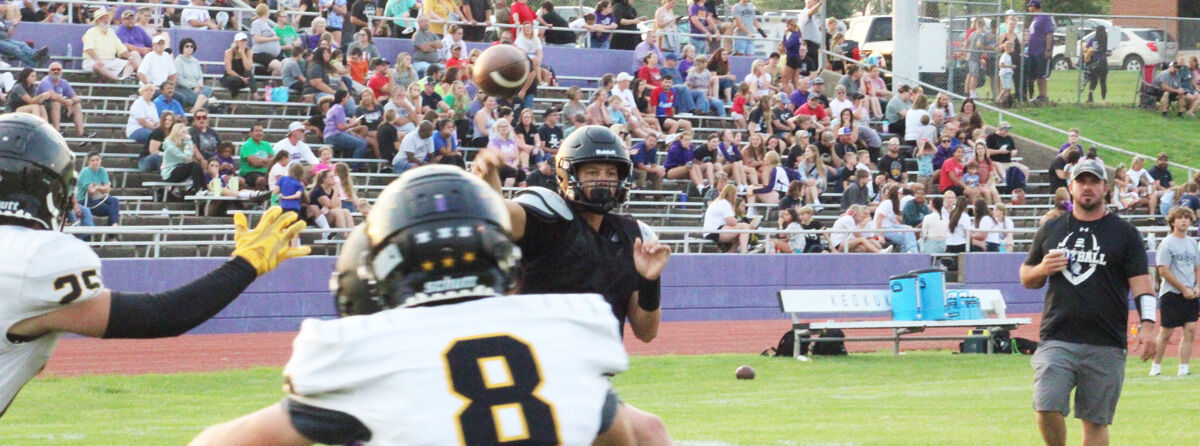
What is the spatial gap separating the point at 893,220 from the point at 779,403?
400 inches

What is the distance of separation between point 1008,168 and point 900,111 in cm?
192

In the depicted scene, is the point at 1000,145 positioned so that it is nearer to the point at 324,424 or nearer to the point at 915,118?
the point at 915,118

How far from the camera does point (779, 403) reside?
1117cm

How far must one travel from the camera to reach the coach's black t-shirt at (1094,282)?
7.33m

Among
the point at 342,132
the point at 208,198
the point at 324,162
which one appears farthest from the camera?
the point at 342,132

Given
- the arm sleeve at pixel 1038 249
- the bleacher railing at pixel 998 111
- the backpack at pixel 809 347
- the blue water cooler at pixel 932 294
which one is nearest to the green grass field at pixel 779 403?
the backpack at pixel 809 347

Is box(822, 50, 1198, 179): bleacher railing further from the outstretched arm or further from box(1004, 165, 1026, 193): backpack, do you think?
the outstretched arm

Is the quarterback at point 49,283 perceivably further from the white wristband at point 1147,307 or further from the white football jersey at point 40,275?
the white wristband at point 1147,307

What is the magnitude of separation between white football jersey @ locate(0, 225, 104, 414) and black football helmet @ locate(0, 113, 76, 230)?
6 centimetres

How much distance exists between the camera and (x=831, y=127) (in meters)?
23.2

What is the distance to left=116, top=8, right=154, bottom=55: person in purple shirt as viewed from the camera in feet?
63.5

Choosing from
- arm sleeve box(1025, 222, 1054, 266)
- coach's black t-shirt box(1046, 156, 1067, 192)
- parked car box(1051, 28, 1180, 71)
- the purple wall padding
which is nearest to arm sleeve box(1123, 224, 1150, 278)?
arm sleeve box(1025, 222, 1054, 266)

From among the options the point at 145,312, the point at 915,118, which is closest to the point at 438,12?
the point at 915,118

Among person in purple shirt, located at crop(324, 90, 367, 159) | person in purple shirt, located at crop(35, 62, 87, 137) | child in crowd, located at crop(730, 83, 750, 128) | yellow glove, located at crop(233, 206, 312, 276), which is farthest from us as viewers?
child in crowd, located at crop(730, 83, 750, 128)
